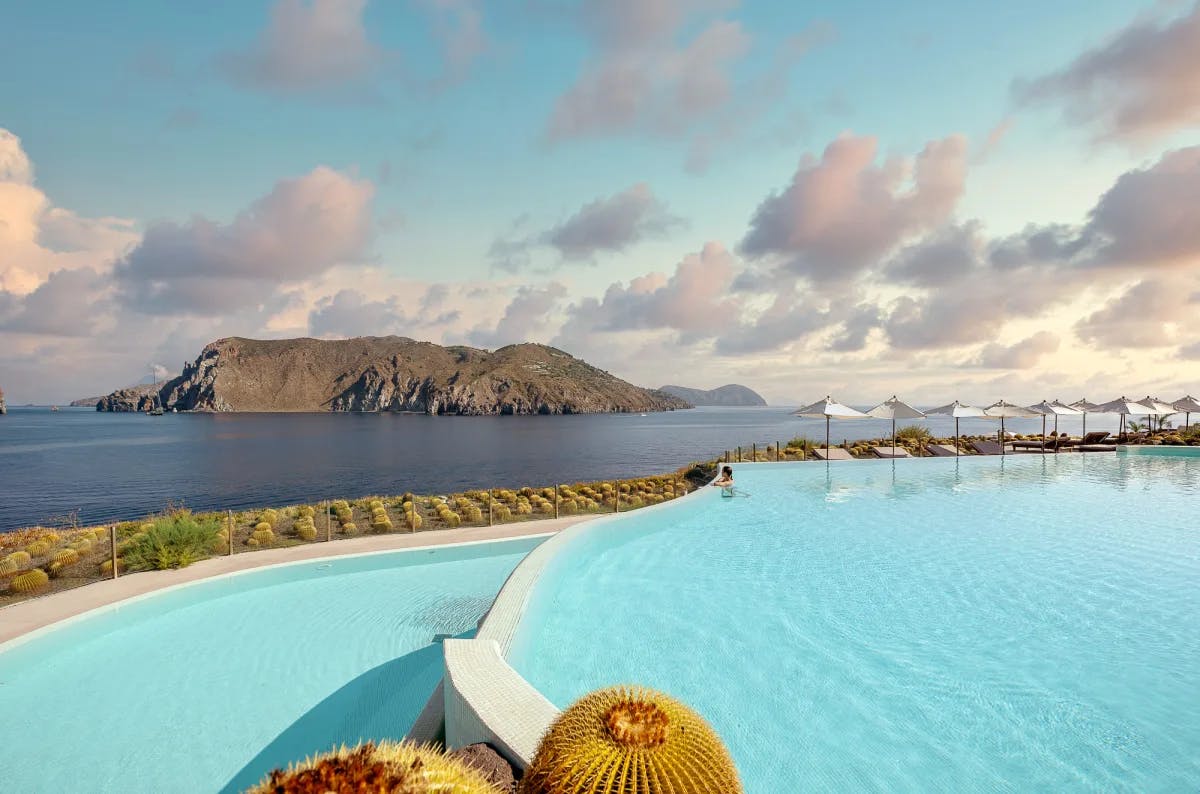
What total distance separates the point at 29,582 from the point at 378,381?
6642 inches

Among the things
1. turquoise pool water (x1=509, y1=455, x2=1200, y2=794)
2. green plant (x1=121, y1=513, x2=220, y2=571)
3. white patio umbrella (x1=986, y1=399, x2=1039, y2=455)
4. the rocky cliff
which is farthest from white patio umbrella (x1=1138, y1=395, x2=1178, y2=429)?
the rocky cliff

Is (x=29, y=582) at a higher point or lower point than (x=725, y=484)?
lower

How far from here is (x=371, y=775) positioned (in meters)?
1.34

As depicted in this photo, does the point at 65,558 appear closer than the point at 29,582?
No

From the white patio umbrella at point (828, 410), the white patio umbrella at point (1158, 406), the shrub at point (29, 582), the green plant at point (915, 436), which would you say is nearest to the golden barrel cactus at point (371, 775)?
the shrub at point (29, 582)

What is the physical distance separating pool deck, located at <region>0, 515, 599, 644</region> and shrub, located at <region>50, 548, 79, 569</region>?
232 cm

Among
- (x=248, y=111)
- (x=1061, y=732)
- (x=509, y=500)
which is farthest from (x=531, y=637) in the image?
(x=248, y=111)

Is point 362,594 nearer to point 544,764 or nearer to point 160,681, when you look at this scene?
point 160,681

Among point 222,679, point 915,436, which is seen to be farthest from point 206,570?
point 915,436

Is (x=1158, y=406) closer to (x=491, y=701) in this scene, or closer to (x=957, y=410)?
(x=957, y=410)

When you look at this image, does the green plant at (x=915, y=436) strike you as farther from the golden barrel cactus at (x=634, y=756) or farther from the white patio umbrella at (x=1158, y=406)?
the golden barrel cactus at (x=634, y=756)

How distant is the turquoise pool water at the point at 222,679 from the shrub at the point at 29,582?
2.94m

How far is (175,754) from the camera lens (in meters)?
5.08

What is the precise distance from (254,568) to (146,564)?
2.08 metres
